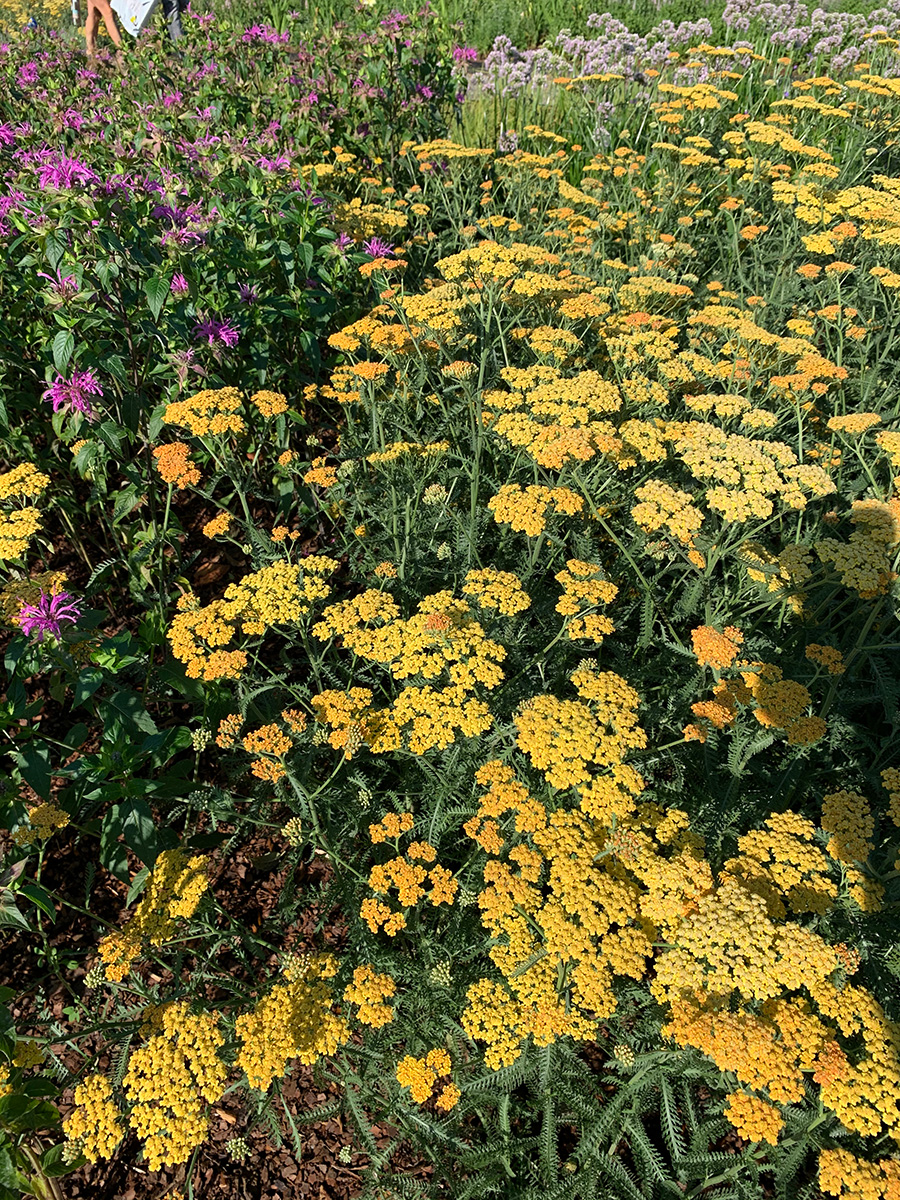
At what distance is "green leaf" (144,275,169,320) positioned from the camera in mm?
3189

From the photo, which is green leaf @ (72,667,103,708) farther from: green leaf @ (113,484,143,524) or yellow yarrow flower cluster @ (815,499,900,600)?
yellow yarrow flower cluster @ (815,499,900,600)

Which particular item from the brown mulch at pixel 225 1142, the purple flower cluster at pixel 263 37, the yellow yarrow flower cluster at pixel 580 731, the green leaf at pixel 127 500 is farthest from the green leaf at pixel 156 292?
the purple flower cluster at pixel 263 37

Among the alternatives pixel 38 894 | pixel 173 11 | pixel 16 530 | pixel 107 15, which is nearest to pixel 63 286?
pixel 16 530

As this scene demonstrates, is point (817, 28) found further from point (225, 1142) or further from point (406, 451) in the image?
point (225, 1142)

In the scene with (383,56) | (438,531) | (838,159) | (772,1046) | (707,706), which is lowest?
(772,1046)

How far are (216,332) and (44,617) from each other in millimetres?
1937

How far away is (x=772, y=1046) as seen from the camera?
1.85m

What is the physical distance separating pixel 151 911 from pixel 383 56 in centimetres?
770

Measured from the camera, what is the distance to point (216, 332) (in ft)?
12.0

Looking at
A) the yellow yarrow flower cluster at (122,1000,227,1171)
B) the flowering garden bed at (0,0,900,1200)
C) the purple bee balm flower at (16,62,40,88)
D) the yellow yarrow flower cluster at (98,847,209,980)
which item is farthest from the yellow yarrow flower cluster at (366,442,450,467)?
the purple bee balm flower at (16,62,40,88)

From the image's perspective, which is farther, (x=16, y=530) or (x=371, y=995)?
(x=16, y=530)

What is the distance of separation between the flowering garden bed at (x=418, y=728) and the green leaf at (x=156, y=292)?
24mm

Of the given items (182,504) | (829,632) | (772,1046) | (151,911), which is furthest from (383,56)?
(772,1046)

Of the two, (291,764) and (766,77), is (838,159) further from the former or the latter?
(291,764)
